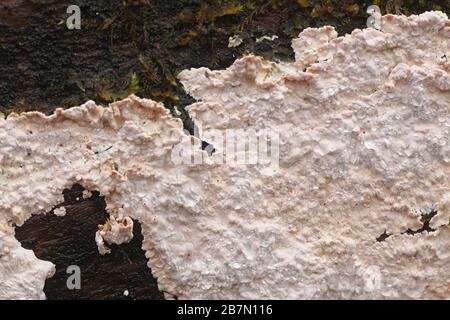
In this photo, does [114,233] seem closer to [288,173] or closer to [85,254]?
[85,254]

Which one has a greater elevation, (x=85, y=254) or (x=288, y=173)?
(x=288, y=173)

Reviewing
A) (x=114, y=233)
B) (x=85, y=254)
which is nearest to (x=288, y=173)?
(x=114, y=233)

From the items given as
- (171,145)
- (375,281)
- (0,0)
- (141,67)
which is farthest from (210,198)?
(0,0)

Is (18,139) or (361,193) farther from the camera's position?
(361,193)

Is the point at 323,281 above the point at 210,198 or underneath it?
underneath

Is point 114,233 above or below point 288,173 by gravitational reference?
below

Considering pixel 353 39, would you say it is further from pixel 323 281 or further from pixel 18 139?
pixel 18 139
